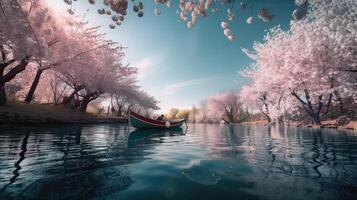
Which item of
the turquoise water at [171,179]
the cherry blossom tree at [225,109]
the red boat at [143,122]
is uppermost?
the cherry blossom tree at [225,109]

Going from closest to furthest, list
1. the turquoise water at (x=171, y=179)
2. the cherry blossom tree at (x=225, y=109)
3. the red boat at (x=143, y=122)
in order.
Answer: the turquoise water at (x=171, y=179) → the red boat at (x=143, y=122) → the cherry blossom tree at (x=225, y=109)

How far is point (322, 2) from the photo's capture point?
1806 cm

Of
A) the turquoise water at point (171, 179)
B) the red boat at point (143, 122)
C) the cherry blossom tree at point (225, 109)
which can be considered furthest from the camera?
the cherry blossom tree at point (225, 109)

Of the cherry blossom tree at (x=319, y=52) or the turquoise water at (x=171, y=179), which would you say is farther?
the cherry blossom tree at (x=319, y=52)

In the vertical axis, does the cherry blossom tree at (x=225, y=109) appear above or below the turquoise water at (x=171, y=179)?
above

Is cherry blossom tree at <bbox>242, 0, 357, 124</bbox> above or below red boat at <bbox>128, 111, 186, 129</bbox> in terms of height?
above

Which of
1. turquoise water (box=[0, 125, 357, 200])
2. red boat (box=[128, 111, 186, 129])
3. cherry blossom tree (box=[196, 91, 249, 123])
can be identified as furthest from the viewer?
cherry blossom tree (box=[196, 91, 249, 123])

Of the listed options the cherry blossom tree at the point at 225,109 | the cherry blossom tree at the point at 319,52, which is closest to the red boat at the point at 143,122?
the cherry blossom tree at the point at 319,52

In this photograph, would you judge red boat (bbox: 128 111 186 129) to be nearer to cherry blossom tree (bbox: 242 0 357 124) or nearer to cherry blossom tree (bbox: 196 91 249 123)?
cherry blossom tree (bbox: 242 0 357 124)

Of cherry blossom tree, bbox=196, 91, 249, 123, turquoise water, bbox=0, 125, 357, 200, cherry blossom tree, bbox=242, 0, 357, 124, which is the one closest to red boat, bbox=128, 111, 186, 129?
turquoise water, bbox=0, 125, 357, 200

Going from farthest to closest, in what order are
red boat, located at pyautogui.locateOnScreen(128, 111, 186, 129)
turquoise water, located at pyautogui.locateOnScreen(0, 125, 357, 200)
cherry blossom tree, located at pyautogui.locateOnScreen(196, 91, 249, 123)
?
1. cherry blossom tree, located at pyautogui.locateOnScreen(196, 91, 249, 123)
2. red boat, located at pyautogui.locateOnScreen(128, 111, 186, 129)
3. turquoise water, located at pyautogui.locateOnScreen(0, 125, 357, 200)

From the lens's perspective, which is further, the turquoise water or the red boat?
the red boat

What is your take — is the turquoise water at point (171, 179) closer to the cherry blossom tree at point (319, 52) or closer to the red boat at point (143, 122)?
the red boat at point (143, 122)

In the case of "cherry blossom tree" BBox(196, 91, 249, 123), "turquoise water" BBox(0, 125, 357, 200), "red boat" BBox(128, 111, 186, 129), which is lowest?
"turquoise water" BBox(0, 125, 357, 200)
